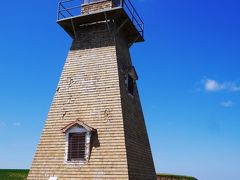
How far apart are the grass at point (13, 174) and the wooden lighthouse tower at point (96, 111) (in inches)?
465

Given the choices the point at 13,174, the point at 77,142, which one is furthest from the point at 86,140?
the point at 13,174

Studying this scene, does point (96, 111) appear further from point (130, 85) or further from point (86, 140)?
point (130, 85)

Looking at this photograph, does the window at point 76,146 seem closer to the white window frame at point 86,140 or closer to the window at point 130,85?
the white window frame at point 86,140

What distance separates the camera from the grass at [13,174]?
2659 centimetres

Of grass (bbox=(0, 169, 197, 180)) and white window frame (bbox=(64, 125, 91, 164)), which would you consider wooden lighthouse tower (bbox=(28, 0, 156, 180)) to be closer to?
white window frame (bbox=(64, 125, 91, 164))

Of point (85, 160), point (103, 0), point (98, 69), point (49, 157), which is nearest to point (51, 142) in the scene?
point (49, 157)

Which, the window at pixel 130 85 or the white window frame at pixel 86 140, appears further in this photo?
the window at pixel 130 85

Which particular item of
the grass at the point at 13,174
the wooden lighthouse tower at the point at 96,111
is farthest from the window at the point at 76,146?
the grass at the point at 13,174

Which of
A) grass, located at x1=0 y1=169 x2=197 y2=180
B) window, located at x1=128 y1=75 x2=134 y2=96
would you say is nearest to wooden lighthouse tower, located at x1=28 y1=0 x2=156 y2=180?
window, located at x1=128 y1=75 x2=134 y2=96

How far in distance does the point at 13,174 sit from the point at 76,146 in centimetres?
1395

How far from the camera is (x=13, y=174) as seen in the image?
89.0 feet

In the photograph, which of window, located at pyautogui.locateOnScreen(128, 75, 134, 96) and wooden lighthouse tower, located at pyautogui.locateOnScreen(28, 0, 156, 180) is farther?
window, located at pyautogui.locateOnScreen(128, 75, 134, 96)

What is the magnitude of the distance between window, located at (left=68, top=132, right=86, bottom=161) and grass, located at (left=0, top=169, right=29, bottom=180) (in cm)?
1299

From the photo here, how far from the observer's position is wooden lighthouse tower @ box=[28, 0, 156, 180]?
15.2 m
